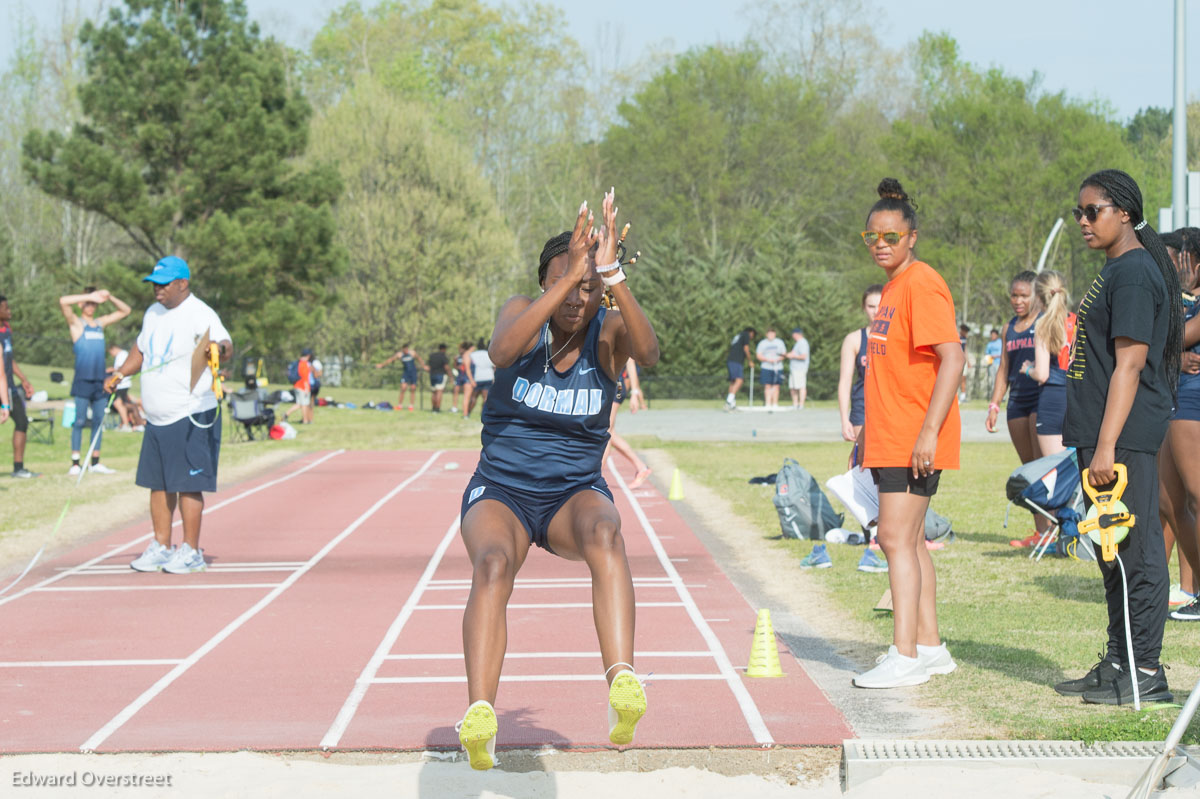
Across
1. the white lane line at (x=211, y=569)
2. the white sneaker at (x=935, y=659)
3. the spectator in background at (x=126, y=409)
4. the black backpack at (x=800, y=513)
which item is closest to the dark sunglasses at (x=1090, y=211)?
the white sneaker at (x=935, y=659)

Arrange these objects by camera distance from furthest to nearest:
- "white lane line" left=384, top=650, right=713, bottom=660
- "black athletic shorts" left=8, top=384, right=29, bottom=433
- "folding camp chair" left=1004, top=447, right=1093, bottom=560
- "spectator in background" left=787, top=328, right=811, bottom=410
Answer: "spectator in background" left=787, top=328, right=811, bottom=410
"black athletic shorts" left=8, top=384, right=29, bottom=433
"folding camp chair" left=1004, top=447, right=1093, bottom=560
"white lane line" left=384, top=650, right=713, bottom=660

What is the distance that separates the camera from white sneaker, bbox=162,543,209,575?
8.98m

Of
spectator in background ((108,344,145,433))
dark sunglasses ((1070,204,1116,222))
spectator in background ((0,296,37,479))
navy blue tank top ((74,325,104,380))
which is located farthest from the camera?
spectator in background ((108,344,145,433))

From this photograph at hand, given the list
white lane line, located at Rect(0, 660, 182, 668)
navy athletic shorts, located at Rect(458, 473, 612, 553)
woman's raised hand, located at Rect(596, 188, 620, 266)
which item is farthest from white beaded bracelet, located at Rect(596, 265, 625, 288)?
white lane line, located at Rect(0, 660, 182, 668)

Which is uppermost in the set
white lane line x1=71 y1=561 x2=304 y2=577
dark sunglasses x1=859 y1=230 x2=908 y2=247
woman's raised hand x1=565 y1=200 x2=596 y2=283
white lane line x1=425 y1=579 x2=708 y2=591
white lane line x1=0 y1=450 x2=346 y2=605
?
dark sunglasses x1=859 y1=230 x2=908 y2=247

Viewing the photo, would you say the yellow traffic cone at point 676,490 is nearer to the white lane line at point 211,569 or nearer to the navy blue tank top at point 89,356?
the white lane line at point 211,569

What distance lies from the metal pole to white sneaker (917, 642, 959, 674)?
28.1 ft

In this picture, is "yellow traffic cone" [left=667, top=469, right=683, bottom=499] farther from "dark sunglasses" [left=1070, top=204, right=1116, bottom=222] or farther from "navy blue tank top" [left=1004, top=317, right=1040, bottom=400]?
"dark sunglasses" [left=1070, top=204, right=1116, bottom=222]

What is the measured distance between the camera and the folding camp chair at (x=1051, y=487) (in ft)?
28.8

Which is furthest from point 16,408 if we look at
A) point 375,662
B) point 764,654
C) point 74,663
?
point 764,654

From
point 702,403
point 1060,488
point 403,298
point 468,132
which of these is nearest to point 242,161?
point 403,298

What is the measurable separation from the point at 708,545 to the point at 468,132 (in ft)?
147

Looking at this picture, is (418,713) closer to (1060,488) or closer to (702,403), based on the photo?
(1060,488)

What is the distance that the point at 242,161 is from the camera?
35.9 meters
